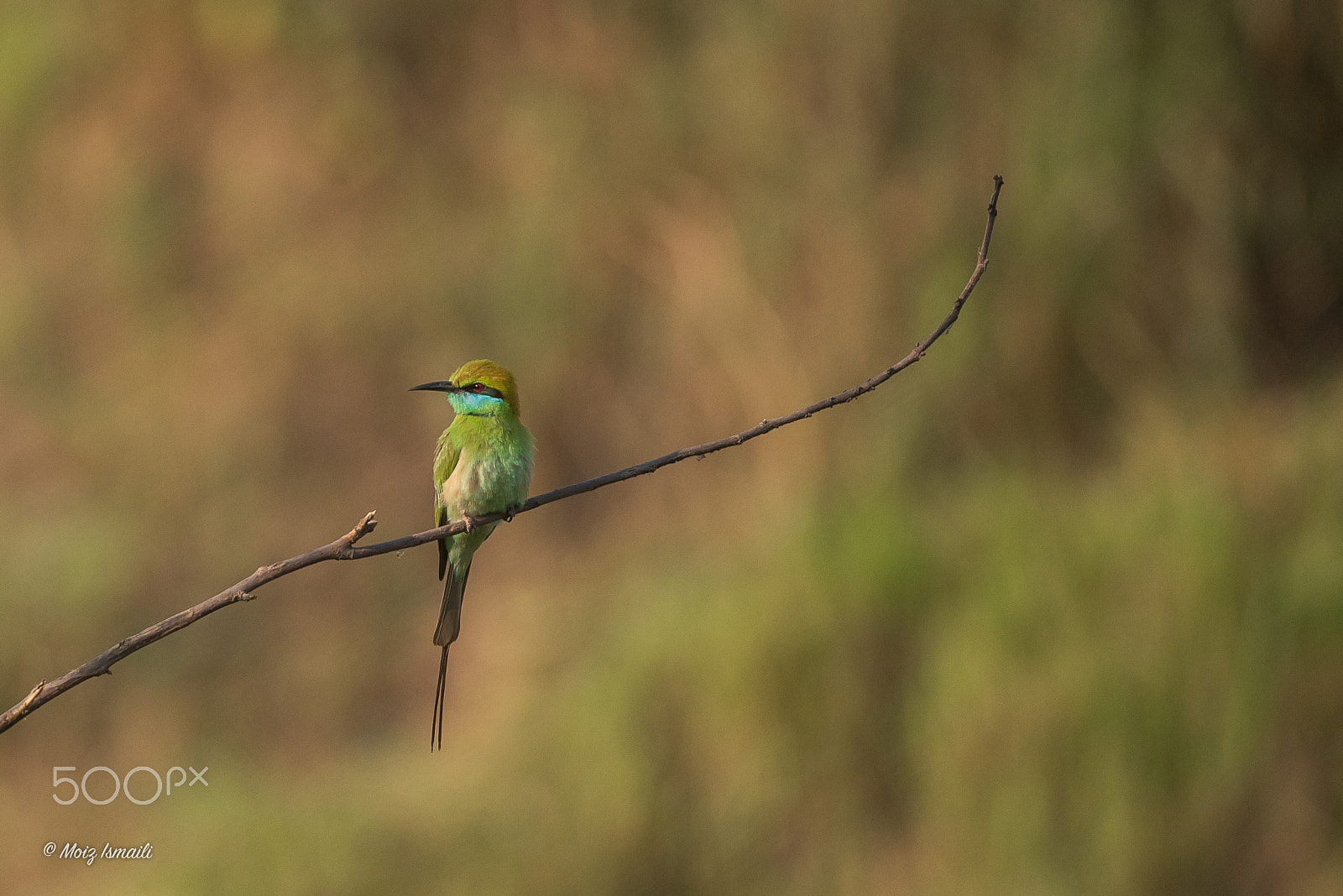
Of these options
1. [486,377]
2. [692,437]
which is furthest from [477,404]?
[692,437]

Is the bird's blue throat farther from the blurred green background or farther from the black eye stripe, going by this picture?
the blurred green background

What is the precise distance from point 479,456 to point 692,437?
2785mm

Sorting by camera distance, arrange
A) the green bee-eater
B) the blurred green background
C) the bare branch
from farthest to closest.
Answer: the blurred green background < the green bee-eater < the bare branch

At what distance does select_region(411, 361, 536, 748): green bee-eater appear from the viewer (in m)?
2.52

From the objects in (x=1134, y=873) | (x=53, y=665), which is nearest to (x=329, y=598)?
(x=53, y=665)

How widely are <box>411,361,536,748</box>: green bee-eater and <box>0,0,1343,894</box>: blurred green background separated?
2.18 metres

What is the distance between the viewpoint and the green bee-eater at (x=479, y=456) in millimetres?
2520

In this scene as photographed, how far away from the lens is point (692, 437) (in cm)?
528

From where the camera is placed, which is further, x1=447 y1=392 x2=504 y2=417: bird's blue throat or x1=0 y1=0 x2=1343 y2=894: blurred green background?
x1=0 y1=0 x2=1343 y2=894: blurred green background

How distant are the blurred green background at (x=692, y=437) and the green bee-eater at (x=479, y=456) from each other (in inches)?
85.9

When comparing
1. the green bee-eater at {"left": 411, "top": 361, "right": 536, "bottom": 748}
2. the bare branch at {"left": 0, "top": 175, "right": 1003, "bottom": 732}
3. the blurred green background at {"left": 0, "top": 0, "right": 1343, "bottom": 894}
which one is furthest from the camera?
the blurred green background at {"left": 0, "top": 0, "right": 1343, "bottom": 894}

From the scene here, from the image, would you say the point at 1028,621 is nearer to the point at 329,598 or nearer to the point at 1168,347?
the point at 1168,347

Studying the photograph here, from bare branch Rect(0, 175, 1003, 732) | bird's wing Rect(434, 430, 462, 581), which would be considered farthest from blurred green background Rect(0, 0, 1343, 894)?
bare branch Rect(0, 175, 1003, 732)

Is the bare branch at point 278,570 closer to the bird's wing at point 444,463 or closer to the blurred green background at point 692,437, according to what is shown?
the bird's wing at point 444,463
